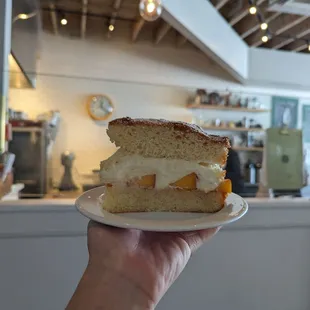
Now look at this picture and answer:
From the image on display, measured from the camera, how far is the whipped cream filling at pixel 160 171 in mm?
934

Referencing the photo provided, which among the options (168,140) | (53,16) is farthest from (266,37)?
(168,140)

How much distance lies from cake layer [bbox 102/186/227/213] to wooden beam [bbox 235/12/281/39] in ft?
12.7

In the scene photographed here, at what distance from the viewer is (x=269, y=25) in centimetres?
459

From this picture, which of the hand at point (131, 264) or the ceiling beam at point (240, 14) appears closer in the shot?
the hand at point (131, 264)

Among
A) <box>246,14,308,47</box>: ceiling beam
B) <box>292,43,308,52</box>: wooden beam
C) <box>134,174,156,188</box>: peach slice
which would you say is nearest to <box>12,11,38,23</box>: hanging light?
<box>134,174,156,188</box>: peach slice

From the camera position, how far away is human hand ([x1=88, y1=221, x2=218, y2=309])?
790 mm

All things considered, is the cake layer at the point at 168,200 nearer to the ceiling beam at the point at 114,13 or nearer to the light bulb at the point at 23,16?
the light bulb at the point at 23,16

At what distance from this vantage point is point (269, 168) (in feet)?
7.23

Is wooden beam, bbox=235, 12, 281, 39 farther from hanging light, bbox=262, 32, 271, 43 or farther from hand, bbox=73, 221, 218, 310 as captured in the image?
hand, bbox=73, 221, 218, 310

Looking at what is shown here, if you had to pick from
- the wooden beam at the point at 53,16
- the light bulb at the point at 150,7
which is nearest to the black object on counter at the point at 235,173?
the light bulb at the point at 150,7

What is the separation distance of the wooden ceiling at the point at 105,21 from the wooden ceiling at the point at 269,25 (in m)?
0.74

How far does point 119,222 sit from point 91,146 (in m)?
1.82

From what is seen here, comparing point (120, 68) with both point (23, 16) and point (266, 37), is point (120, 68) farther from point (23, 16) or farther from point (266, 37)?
point (23, 16)

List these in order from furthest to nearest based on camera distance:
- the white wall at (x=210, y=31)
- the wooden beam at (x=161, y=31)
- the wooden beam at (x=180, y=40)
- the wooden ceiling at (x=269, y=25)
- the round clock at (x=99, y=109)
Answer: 1. the wooden beam at (x=180, y=40)
2. the wooden beam at (x=161, y=31)
3. the round clock at (x=99, y=109)
4. the wooden ceiling at (x=269, y=25)
5. the white wall at (x=210, y=31)
